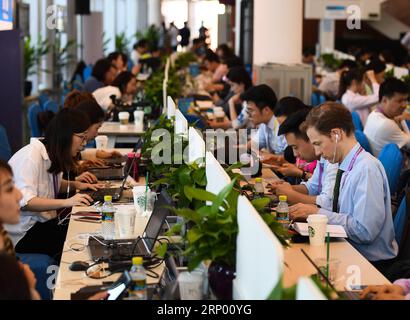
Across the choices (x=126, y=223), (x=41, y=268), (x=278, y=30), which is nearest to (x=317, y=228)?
(x=126, y=223)

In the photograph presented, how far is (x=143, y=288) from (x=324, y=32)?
16732mm

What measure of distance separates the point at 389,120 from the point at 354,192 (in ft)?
8.67

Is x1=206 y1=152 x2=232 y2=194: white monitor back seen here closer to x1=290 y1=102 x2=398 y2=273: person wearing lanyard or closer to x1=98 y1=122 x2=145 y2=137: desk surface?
x1=290 y1=102 x2=398 y2=273: person wearing lanyard

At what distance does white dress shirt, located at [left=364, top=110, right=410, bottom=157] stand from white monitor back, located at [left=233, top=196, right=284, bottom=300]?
3.77 meters

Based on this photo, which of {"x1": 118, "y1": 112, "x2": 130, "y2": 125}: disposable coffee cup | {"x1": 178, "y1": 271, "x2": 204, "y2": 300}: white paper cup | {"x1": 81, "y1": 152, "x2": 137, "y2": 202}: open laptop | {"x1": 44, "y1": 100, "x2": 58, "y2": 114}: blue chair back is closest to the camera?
{"x1": 178, "y1": 271, "x2": 204, "y2": 300}: white paper cup

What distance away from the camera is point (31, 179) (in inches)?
153

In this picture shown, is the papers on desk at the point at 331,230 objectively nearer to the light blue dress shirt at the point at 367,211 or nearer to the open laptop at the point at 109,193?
the light blue dress shirt at the point at 367,211

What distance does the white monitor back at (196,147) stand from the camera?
339 centimetres

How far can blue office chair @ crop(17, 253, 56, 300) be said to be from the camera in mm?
3393

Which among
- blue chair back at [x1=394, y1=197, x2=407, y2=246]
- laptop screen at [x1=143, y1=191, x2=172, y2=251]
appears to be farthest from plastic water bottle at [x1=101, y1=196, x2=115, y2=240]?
blue chair back at [x1=394, y1=197, x2=407, y2=246]

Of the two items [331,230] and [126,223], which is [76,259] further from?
[331,230]

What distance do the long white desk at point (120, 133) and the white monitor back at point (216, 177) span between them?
3.63m

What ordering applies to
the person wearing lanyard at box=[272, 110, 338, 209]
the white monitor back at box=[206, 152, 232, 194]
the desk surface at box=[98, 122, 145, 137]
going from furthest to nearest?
the desk surface at box=[98, 122, 145, 137]
the person wearing lanyard at box=[272, 110, 338, 209]
the white monitor back at box=[206, 152, 232, 194]

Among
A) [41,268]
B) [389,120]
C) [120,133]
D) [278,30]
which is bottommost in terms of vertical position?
[41,268]
